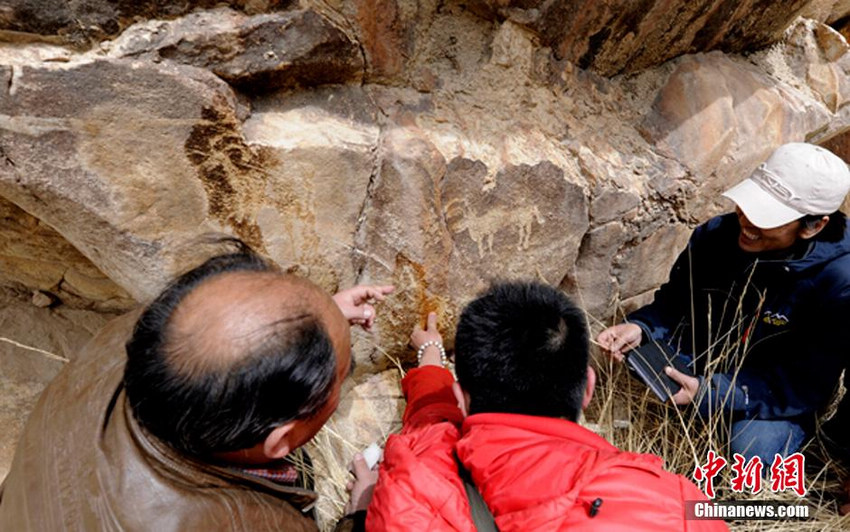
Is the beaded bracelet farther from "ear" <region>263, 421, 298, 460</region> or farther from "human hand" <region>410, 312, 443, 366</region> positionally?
"ear" <region>263, 421, 298, 460</region>

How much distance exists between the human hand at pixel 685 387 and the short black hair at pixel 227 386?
155 centimetres

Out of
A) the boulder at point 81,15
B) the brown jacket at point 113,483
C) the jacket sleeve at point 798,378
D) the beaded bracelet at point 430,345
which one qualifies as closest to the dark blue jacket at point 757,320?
the jacket sleeve at point 798,378

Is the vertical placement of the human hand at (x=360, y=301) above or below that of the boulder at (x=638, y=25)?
below

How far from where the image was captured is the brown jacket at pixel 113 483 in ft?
3.93

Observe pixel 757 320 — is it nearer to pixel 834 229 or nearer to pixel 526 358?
pixel 834 229

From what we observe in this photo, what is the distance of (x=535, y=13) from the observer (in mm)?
2150

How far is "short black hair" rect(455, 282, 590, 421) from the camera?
4.61ft

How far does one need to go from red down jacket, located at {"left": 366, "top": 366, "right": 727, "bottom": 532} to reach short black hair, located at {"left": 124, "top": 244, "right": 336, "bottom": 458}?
36 cm

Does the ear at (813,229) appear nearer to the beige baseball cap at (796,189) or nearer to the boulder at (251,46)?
the beige baseball cap at (796,189)

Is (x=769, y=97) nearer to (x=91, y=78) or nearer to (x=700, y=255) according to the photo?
(x=700, y=255)

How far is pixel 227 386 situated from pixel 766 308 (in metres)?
1.98

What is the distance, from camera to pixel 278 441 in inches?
49.1

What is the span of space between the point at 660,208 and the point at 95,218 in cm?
216

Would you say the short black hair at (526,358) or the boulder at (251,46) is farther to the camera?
the boulder at (251,46)
